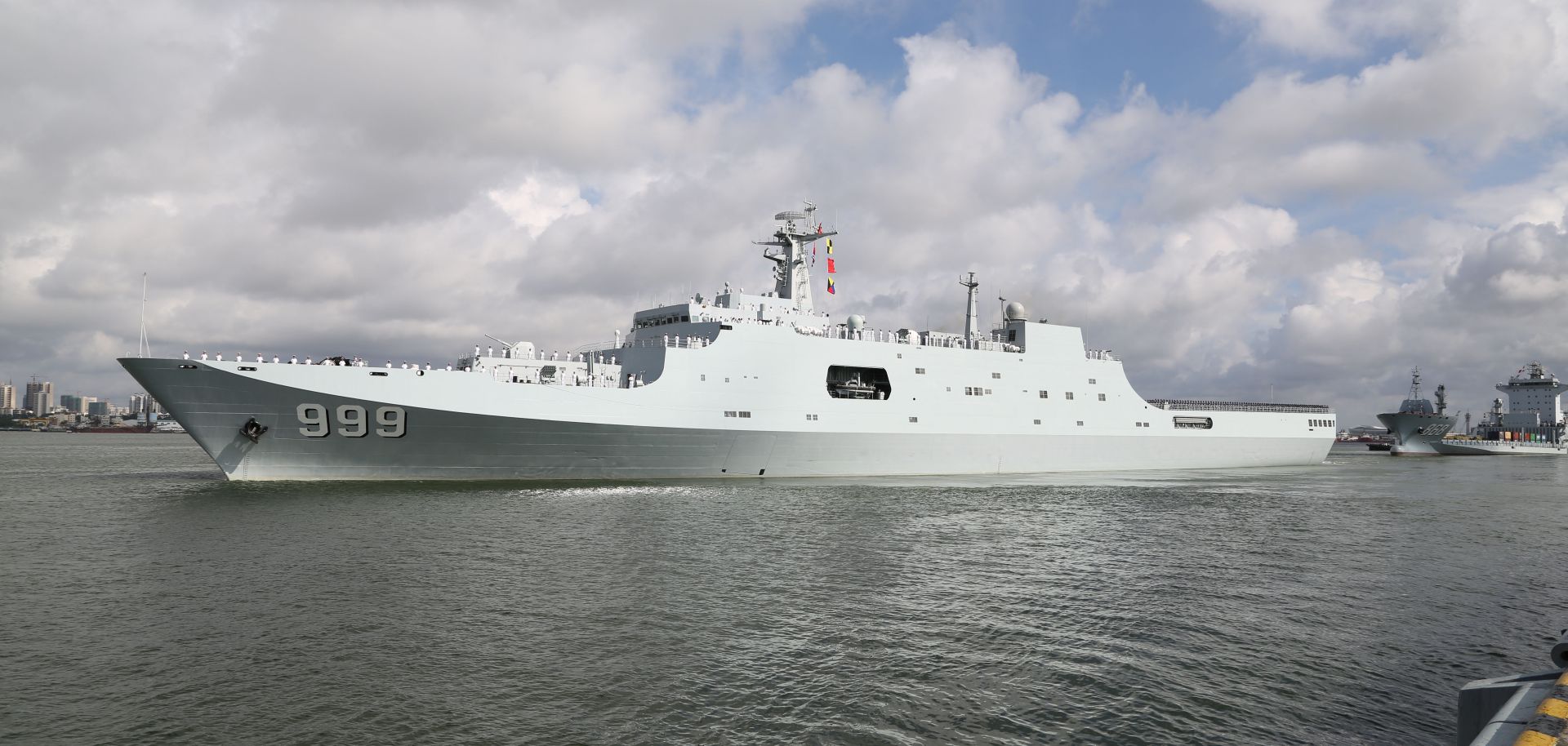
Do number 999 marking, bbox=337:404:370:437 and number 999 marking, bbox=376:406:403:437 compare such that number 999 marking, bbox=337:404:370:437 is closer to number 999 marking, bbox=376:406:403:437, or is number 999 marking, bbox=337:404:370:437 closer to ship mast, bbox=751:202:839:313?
number 999 marking, bbox=376:406:403:437

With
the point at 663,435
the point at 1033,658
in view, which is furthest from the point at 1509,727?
the point at 663,435

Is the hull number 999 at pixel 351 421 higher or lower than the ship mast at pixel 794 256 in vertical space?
lower

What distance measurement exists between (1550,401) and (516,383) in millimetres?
93044

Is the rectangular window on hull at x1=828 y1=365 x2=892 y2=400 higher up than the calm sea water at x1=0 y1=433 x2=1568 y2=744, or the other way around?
the rectangular window on hull at x1=828 y1=365 x2=892 y2=400

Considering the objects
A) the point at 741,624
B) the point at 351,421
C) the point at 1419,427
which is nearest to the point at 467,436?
the point at 351,421

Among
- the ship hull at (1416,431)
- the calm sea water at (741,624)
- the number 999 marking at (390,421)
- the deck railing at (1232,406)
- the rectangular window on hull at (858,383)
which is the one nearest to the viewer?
the calm sea water at (741,624)

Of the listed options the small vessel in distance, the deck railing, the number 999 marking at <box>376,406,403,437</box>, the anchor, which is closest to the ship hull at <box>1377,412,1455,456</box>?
the small vessel in distance

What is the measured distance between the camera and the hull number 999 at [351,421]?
20.2m

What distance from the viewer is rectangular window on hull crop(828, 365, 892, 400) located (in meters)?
26.9

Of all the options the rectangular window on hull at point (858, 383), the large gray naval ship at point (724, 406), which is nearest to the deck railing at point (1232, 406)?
the large gray naval ship at point (724, 406)

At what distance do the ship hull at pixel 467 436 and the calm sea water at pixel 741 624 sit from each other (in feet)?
8.02

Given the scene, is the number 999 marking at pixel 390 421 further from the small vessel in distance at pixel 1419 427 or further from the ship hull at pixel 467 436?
the small vessel in distance at pixel 1419 427

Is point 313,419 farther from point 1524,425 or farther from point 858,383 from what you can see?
point 1524,425

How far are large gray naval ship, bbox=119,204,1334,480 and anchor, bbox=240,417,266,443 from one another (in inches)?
1.7
